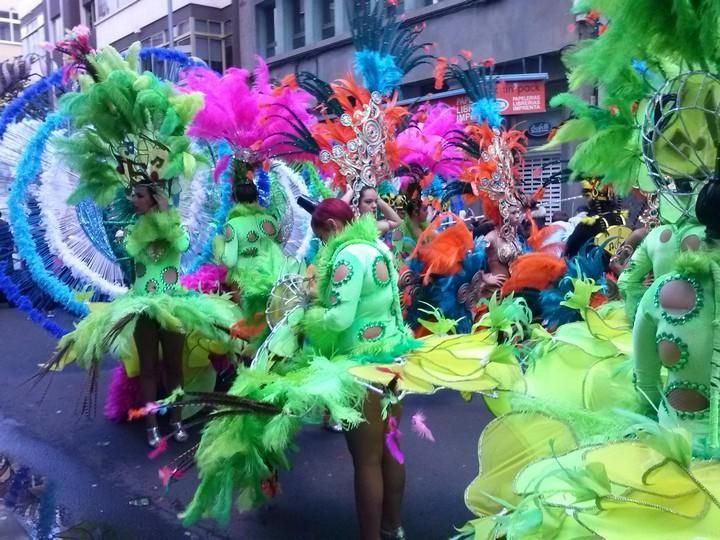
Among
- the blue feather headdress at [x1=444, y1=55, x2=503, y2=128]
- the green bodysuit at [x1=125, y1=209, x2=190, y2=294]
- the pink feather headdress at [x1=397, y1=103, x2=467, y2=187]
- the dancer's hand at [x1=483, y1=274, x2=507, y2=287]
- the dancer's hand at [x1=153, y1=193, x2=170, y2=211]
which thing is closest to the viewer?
the green bodysuit at [x1=125, y1=209, x2=190, y2=294]

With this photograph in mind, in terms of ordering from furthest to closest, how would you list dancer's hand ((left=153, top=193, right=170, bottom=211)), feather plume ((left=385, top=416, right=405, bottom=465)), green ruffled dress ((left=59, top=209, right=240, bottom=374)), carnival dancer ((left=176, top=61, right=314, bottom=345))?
carnival dancer ((left=176, top=61, right=314, bottom=345)), dancer's hand ((left=153, top=193, right=170, bottom=211)), green ruffled dress ((left=59, top=209, right=240, bottom=374)), feather plume ((left=385, top=416, right=405, bottom=465))

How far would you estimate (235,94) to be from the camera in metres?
5.76

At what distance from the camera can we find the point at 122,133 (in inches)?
183

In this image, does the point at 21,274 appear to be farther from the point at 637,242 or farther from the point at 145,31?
the point at 145,31

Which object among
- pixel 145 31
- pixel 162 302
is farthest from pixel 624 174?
pixel 145 31

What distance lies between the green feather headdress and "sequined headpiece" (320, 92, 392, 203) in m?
1.09


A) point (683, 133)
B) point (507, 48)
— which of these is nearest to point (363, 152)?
point (683, 133)

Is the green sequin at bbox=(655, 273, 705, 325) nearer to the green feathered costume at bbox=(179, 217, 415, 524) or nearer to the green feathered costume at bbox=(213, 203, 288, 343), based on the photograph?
the green feathered costume at bbox=(179, 217, 415, 524)

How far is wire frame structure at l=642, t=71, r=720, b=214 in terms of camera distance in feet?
6.57

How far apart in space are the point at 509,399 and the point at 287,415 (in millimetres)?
847

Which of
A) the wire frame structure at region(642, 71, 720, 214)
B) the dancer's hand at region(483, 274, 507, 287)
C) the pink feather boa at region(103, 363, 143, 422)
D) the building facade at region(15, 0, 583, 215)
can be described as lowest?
the pink feather boa at region(103, 363, 143, 422)

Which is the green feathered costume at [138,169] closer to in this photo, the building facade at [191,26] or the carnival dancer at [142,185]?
the carnival dancer at [142,185]

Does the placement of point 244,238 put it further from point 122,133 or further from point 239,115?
point 122,133

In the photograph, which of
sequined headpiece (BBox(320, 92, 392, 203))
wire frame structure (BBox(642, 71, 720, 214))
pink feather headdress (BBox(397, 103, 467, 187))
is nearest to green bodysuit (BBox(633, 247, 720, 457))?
wire frame structure (BBox(642, 71, 720, 214))
